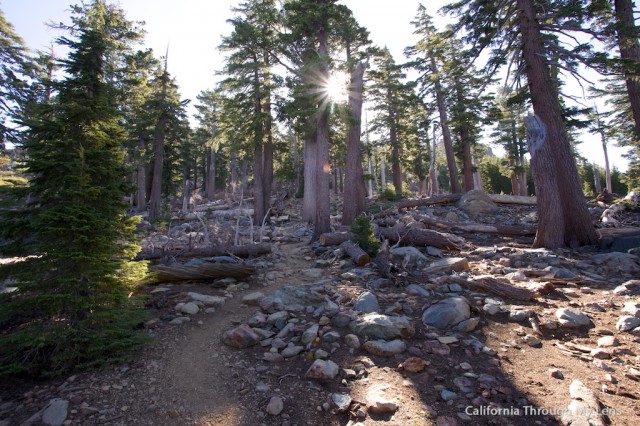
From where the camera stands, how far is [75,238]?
398 centimetres

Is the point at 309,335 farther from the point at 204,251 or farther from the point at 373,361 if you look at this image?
the point at 204,251

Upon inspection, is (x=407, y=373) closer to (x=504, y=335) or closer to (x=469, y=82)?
(x=504, y=335)

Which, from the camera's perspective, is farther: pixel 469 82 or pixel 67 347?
pixel 469 82

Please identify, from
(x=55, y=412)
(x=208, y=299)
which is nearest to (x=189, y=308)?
(x=208, y=299)

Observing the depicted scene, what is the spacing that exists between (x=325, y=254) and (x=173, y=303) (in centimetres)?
479

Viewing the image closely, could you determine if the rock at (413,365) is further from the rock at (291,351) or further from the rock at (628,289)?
the rock at (628,289)

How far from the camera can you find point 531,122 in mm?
9242

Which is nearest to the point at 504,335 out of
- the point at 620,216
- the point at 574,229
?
the point at 574,229

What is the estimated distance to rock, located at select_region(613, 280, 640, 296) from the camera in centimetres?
570

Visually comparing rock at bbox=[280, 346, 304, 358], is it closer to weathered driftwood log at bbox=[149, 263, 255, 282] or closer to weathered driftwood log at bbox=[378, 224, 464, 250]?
weathered driftwood log at bbox=[149, 263, 255, 282]

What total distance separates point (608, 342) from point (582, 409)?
1724mm

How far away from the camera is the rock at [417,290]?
5962 millimetres

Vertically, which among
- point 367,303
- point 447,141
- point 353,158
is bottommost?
point 367,303

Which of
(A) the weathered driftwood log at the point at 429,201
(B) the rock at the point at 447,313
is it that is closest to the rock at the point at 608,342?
(B) the rock at the point at 447,313
